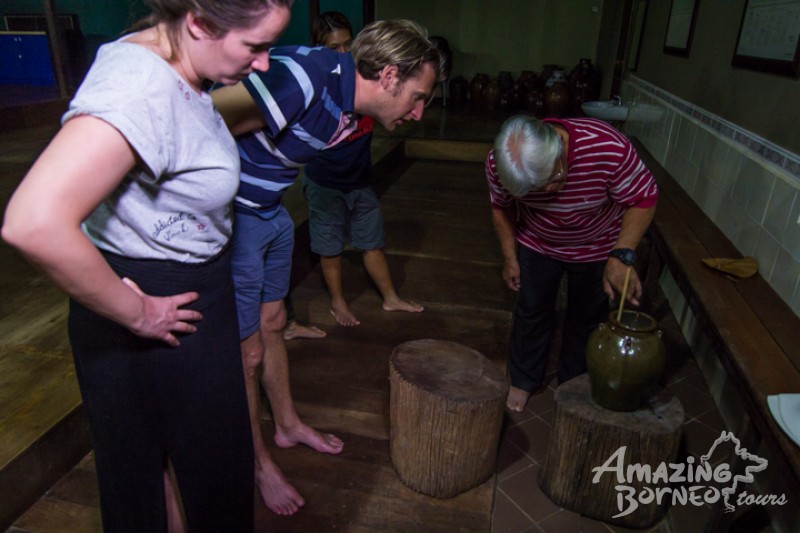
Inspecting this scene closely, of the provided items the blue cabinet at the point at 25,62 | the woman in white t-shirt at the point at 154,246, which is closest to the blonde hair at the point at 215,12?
the woman in white t-shirt at the point at 154,246

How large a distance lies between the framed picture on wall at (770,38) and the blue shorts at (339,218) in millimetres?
1875

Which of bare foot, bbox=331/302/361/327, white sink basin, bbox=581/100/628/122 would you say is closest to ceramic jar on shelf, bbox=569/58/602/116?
white sink basin, bbox=581/100/628/122

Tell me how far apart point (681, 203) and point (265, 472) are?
2.53 meters

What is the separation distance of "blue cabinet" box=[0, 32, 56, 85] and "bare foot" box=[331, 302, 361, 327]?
7.79 metres

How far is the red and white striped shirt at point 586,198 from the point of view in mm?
Answer: 1928

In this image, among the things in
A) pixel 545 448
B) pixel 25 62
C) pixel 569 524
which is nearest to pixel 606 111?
pixel 545 448

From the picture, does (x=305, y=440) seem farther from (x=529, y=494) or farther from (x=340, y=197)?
(x=340, y=197)

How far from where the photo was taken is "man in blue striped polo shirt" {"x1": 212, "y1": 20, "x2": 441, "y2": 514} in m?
1.39

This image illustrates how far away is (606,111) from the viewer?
5.08 m

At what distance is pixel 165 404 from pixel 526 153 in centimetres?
119

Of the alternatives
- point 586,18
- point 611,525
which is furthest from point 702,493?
point 586,18

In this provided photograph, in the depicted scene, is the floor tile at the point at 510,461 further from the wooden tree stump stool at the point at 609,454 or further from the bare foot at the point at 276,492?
the bare foot at the point at 276,492

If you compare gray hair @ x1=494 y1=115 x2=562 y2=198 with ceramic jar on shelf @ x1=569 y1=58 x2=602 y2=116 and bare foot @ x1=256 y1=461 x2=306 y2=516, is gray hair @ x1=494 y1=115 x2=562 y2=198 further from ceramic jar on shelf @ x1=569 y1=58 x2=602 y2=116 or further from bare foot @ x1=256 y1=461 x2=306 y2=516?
ceramic jar on shelf @ x1=569 y1=58 x2=602 y2=116

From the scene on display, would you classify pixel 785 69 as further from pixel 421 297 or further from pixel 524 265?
pixel 421 297
